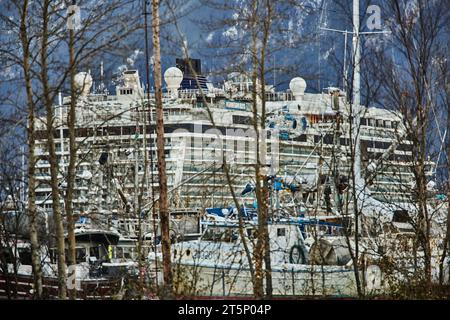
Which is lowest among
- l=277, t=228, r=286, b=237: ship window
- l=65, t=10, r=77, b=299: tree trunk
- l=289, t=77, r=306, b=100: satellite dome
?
l=277, t=228, r=286, b=237: ship window

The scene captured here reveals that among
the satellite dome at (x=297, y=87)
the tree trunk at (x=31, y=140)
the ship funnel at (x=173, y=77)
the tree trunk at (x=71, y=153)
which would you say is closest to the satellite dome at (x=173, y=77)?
the ship funnel at (x=173, y=77)

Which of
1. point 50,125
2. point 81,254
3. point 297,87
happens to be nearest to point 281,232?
point 81,254

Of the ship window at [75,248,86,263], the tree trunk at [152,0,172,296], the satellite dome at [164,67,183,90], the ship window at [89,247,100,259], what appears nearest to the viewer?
the tree trunk at [152,0,172,296]

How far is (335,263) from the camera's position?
21.8 meters

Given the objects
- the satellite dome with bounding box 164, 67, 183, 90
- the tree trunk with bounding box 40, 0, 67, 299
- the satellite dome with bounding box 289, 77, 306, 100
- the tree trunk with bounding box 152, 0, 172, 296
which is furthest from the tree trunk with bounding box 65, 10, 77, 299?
the satellite dome with bounding box 289, 77, 306, 100

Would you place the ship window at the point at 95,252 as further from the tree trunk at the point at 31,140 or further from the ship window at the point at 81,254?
the tree trunk at the point at 31,140

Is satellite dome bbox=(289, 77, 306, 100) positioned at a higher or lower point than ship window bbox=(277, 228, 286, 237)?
higher

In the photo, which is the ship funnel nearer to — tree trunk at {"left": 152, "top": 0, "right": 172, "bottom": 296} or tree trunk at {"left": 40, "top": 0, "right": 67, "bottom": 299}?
tree trunk at {"left": 152, "top": 0, "right": 172, "bottom": 296}

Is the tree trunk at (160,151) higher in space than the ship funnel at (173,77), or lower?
lower

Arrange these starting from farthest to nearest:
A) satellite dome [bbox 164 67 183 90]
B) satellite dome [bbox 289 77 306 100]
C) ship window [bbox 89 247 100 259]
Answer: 1. satellite dome [bbox 289 77 306 100]
2. satellite dome [bbox 164 67 183 90]
3. ship window [bbox 89 247 100 259]

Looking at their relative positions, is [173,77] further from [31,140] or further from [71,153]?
[31,140]
